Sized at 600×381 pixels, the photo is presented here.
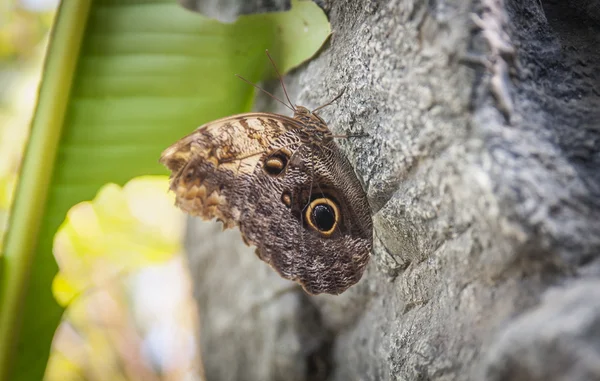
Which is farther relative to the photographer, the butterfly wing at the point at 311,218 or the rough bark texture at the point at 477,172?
the butterfly wing at the point at 311,218

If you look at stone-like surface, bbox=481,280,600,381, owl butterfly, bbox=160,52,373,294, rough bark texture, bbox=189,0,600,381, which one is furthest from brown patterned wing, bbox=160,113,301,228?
stone-like surface, bbox=481,280,600,381

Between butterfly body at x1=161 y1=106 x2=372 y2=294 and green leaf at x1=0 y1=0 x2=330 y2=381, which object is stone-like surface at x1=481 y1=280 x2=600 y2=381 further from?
green leaf at x1=0 y1=0 x2=330 y2=381

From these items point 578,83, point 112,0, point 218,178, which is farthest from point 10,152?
point 578,83

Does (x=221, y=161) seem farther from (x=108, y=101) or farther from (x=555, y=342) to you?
(x=555, y=342)

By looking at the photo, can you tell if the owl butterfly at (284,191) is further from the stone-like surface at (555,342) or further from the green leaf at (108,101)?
the stone-like surface at (555,342)

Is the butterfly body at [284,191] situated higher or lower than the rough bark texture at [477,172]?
lower

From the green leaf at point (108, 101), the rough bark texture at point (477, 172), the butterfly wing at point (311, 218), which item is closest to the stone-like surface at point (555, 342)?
the rough bark texture at point (477, 172)

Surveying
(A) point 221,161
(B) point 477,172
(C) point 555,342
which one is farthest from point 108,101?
(C) point 555,342
